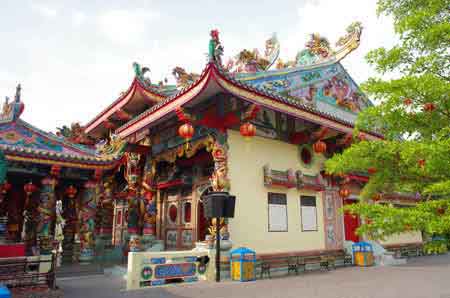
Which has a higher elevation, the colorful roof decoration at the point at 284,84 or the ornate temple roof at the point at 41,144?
the colorful roof decoration at the point at 284,84

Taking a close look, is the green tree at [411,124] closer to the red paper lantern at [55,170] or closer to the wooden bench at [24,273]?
the wooden bench at [24,273]

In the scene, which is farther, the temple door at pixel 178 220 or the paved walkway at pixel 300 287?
the temple door at pixel 178 220

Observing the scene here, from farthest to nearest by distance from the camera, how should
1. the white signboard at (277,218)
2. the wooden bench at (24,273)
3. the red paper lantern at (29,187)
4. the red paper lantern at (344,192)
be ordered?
the red paper lantern at (344,192) < the red paper lantern at (29,187) < the white signboard at (277,218) < the wooden bench at (24,273)

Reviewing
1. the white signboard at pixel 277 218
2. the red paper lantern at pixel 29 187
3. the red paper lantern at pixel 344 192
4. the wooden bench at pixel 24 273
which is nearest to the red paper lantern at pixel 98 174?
the red paper lantern at pixel 29 187

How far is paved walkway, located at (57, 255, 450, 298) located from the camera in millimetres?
6613

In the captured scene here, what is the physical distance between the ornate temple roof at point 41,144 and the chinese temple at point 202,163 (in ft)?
0.10

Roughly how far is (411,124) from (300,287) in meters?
4.17

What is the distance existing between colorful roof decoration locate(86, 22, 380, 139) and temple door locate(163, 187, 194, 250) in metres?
2.78

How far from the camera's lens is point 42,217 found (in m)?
9.41

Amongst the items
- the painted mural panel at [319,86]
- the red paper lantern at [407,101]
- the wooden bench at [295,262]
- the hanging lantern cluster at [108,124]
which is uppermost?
the painted mural panel at [319,86]

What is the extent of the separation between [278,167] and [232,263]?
3.62 meters

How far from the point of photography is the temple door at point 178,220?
11.4 m

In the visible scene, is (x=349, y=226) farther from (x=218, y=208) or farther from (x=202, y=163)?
(x=218, y=208)

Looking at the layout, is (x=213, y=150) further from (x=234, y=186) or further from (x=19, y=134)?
(x=19, y=134)
